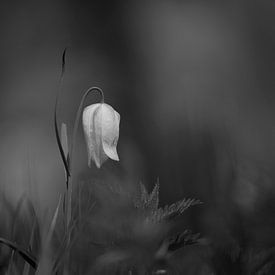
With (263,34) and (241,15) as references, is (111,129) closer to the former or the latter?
(263,34)

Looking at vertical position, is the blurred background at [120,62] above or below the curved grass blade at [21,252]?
above

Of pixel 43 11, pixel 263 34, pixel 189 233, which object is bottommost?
pixel 189 233

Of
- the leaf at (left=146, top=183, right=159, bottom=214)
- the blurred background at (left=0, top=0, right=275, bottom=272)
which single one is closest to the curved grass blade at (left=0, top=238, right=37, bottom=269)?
the leaf at (left=146, top=183, right=159, bottom=214)

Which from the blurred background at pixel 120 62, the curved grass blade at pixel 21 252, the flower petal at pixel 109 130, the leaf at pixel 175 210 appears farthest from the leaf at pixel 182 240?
the blurred background at pixel 120 62

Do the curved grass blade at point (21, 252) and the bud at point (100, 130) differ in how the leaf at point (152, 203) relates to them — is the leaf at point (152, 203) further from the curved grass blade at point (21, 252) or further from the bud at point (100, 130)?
the bud at point (100, 130)

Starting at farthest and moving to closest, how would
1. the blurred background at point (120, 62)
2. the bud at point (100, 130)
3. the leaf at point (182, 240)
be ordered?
the blurred background at point (120, 62), the bud at point (100, 130), the leaf at point (182, 240)

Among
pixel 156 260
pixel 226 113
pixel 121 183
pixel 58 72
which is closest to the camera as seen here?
pixel 156 260

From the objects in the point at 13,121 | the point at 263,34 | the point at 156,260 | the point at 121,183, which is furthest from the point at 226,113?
the point at 13,121

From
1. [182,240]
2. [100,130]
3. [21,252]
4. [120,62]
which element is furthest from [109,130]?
[120,62]

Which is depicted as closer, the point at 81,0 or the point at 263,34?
the point at 263,34
